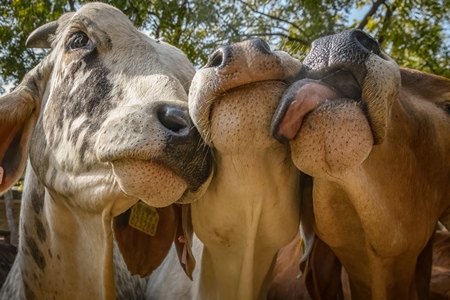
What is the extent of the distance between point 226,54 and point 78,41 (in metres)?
1.22

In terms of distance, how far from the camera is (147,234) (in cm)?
338

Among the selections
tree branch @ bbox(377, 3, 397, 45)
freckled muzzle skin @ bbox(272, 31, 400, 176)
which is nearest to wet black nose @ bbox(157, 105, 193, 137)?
freckled muzzle skin @ bbox(272, 31, 400, 176)

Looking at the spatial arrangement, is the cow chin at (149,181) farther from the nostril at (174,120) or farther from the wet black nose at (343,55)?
the wet black nose at (343,55)

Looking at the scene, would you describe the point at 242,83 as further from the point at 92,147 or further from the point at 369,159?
the point at 92,147

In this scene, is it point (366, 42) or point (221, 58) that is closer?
point (221, 58)

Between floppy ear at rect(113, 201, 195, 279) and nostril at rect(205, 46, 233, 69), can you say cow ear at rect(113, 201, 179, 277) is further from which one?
nostril at rect(205, 46, 233, 69)

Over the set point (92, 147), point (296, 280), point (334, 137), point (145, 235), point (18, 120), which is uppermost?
point (334, 137)

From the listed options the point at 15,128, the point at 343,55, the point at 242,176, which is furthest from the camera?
the point at 15,128

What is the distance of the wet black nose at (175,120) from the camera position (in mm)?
2525

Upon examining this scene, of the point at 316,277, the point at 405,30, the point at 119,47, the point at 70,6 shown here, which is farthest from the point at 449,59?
the point at 119,47

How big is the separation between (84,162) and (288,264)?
1.78 m

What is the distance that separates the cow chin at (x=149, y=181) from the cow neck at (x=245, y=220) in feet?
0.81

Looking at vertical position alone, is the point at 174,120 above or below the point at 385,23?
below

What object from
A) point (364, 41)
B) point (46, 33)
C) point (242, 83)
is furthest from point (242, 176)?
point (46, 33)
